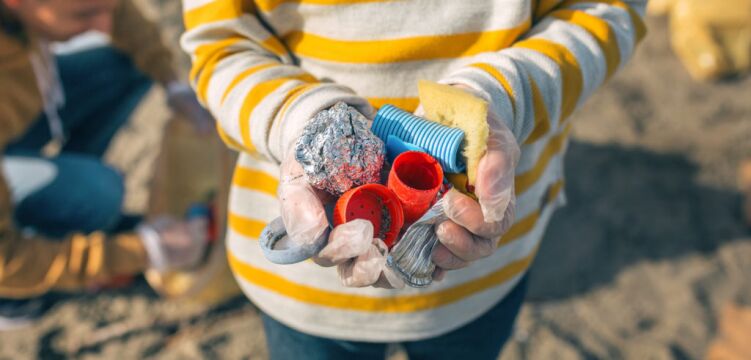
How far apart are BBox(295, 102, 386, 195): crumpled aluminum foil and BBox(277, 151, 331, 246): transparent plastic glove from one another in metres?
0.01

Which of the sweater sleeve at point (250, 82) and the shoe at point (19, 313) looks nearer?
the sweater sleeve at point (250, 82)

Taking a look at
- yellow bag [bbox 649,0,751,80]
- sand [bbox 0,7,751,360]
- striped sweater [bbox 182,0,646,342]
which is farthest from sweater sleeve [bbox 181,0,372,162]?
yellow bag [bbox 649,0,751,80]

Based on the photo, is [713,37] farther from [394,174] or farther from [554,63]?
[394,174]

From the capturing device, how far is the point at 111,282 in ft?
6.04

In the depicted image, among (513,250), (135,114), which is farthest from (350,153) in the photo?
(135,114)

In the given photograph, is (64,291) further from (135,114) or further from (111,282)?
(135,114)

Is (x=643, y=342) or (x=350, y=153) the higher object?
(x=350, y=153)

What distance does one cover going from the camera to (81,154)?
1992 millimetres

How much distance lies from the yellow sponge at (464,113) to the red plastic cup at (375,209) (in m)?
0.09

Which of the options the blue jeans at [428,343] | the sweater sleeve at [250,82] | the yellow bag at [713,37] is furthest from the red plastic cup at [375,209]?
the yellow bag at [713,37]

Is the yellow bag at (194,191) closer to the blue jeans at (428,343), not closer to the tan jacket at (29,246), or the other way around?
the tan jacket at (29,246)

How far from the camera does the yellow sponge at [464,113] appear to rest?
63cm

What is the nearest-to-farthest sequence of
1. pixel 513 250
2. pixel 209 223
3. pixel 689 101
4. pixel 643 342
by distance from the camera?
pixel 513 250 < pixel 643 342 < pixel 209 223 < pixel 689 101

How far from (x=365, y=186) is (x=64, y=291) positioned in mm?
1560
